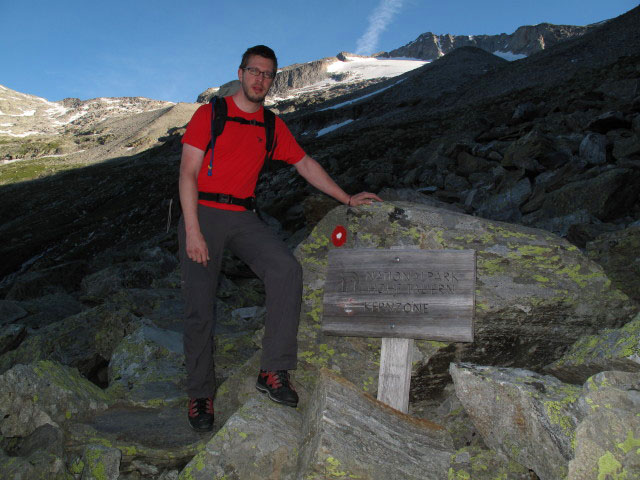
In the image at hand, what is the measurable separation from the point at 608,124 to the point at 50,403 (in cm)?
1925

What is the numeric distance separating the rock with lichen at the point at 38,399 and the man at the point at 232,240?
4.61 feet

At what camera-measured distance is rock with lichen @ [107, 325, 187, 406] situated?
6.46 m

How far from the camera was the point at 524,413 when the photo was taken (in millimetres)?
4055

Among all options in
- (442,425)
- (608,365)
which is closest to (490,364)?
(442,425)

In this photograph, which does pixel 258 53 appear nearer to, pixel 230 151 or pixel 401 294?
pixel 230 151

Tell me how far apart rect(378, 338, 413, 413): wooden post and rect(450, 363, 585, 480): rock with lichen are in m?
0.53

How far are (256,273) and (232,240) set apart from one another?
0.51m

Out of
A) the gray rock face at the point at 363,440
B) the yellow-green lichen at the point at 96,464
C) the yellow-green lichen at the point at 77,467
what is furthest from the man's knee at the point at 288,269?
the yellow-green lichen at the point at 77,467

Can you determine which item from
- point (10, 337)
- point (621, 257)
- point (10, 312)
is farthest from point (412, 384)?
point (10, 312)

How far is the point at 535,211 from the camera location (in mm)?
12266

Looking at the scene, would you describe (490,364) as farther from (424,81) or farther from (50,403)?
(424,81)

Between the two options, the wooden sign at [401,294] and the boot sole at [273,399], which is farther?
the boot sole at [273,399]

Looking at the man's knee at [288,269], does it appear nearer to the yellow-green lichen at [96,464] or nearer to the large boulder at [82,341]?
the yellow-green lichen at [96,464]

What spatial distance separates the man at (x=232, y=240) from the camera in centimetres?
512
